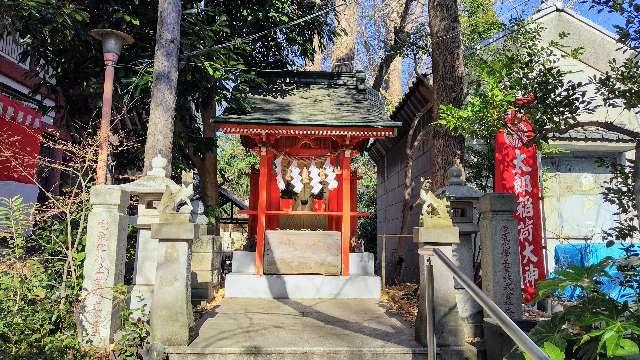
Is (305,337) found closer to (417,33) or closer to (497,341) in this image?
(497,341)

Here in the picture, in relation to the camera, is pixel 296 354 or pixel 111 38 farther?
pixel 111 38

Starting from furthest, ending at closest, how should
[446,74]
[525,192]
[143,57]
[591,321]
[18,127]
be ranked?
1. [143,57]
2. [18,127]
3. [446,74]
4. [525,192]
5. [591,321]

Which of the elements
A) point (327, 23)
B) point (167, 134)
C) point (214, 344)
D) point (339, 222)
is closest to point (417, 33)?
point (327, 23)

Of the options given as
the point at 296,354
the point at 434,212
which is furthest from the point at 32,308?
the point at 434,212

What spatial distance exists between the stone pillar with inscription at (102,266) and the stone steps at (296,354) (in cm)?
90

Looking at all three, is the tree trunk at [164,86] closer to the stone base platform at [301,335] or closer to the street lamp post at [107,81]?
the street lamp post at [107,81]

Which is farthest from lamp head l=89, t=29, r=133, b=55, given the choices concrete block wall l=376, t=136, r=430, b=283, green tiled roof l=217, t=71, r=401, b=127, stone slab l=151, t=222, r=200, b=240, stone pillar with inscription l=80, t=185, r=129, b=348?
concrete block wall l=376, t=136, r=430, b=283

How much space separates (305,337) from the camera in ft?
19.6

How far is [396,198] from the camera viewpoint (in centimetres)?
1644

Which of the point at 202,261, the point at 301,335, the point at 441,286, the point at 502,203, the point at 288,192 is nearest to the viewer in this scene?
the point at 441,286

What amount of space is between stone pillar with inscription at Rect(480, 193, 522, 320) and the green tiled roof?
413cm

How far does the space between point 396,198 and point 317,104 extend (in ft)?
20.8

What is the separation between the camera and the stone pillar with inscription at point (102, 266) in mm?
5305

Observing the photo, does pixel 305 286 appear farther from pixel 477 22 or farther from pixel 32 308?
pixel 477 22
